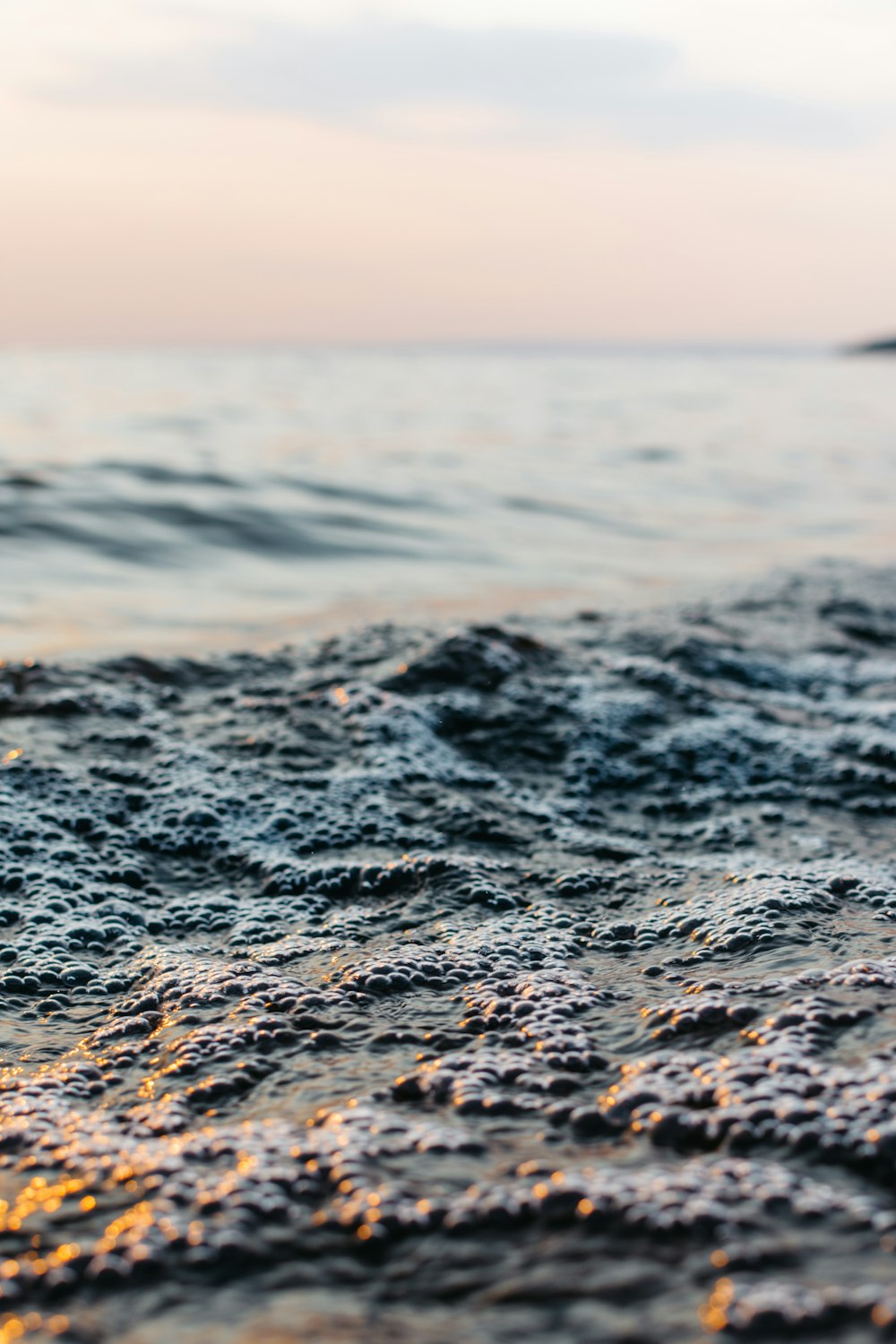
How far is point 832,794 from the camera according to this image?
3924 mm

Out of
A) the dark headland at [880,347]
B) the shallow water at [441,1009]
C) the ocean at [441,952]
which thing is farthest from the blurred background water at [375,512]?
the dark headland at [880,347]

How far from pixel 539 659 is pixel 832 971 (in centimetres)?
286

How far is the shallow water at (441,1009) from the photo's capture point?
1.56 meters

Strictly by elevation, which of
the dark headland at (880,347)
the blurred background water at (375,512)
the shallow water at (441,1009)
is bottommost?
the shallow water at (441,1009)

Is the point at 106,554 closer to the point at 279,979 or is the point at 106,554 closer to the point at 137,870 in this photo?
the point at 137,870

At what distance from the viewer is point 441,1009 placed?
7.91 feet

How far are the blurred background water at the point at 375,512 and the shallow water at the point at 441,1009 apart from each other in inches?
65.8

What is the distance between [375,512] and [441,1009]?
7503 millimetres

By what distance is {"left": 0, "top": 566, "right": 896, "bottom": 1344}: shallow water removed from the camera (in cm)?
156

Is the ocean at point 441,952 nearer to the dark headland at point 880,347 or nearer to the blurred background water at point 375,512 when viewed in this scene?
the blurred background water at point 375,512

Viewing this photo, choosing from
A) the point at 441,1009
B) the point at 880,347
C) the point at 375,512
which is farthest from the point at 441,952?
the point at 880,347

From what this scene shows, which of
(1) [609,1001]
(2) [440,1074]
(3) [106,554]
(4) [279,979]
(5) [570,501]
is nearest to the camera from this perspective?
(2) [440,1074]

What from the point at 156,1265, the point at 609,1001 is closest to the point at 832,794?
the point at 609,1001

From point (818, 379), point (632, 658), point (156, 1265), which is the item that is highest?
point (818, 379)
